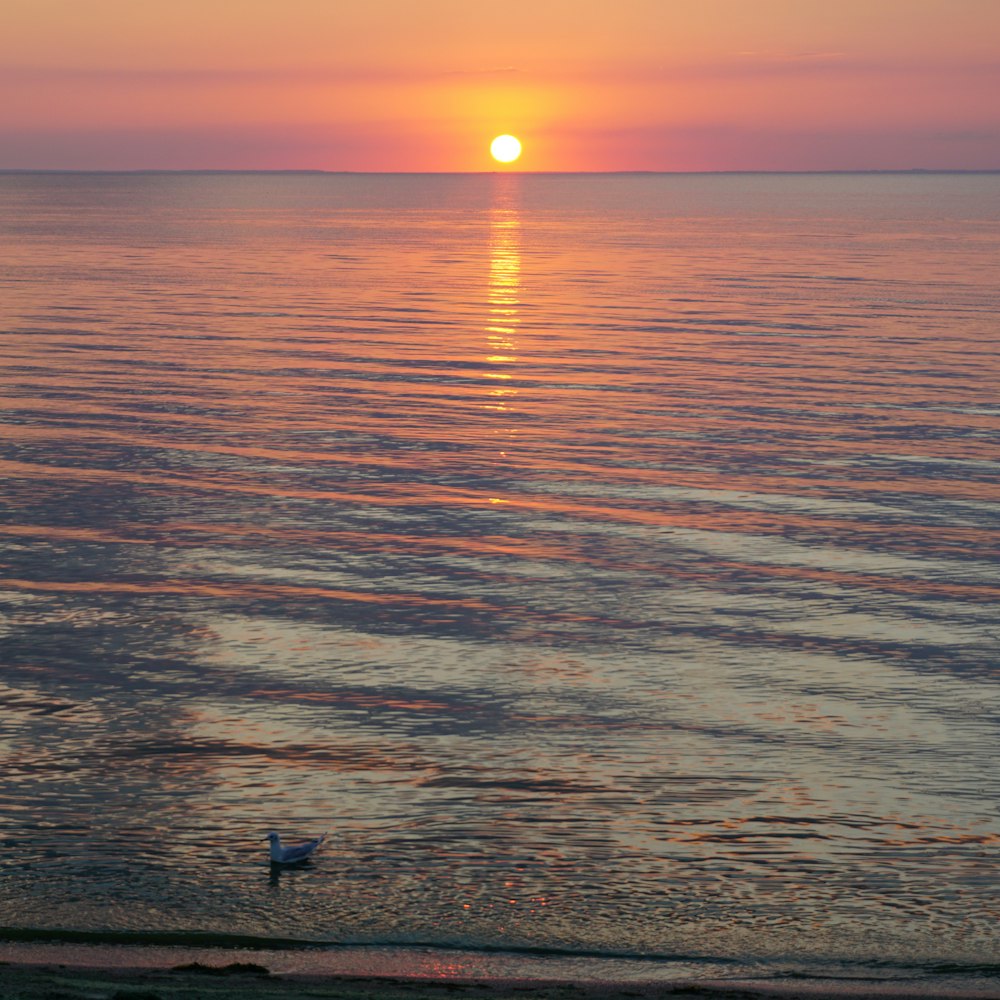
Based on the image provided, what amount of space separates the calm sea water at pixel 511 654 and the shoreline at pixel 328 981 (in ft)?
1.09

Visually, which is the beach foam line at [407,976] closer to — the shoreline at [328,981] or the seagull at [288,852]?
the shoreline at [328,981]

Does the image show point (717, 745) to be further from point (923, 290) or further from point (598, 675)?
point (923, 290)

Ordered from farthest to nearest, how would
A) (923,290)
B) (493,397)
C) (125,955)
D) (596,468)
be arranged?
(923,290)
(493,397)
(596,468)
(125,955)

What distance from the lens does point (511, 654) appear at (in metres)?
16.8

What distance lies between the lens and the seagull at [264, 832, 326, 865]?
37.4 ft

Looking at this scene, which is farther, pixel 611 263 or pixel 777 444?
pixel 611 263

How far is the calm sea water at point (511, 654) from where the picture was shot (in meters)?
11.2

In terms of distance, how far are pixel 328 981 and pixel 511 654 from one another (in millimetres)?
7402

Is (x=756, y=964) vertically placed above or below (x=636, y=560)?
below

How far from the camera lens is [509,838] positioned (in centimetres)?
1213

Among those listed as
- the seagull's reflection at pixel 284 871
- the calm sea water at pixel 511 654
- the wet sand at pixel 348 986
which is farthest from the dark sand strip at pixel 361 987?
the seagull's reflection at pixel 284 871

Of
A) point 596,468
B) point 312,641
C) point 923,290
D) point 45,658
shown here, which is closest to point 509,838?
point 312,641

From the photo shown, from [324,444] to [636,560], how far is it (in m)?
9.46

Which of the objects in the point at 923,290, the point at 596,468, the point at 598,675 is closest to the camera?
the point at 598,675
